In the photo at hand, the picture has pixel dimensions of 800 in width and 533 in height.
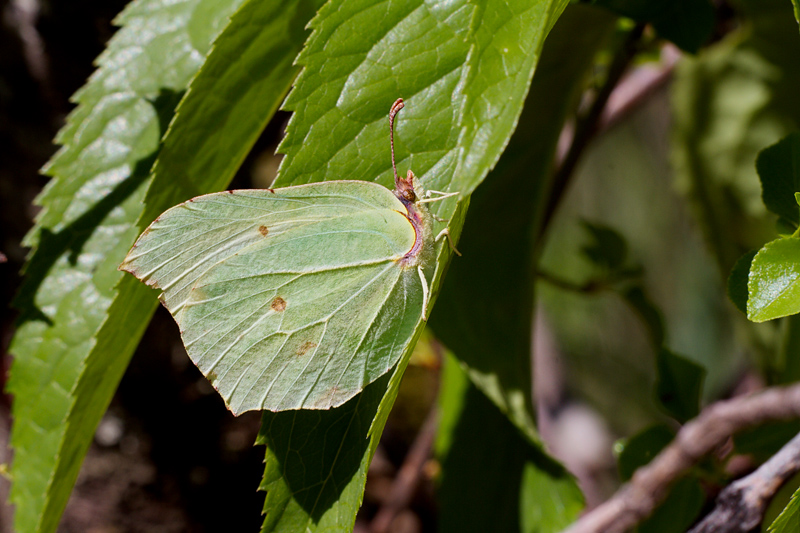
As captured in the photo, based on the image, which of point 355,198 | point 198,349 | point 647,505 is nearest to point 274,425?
point 198,349

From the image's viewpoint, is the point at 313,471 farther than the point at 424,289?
No

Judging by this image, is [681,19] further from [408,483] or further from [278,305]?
[408,483]

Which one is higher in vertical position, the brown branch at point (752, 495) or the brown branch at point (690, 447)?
the brown branch at point (690, 447)

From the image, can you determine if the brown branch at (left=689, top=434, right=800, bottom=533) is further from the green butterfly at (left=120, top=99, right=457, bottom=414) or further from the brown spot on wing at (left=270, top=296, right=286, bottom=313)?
the brown spot on wing at (left=270, top=296, right=286, bottom=313)

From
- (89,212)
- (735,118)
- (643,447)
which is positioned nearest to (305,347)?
(89,212)

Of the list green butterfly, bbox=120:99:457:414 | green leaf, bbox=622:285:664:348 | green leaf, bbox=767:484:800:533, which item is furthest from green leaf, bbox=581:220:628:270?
green leaf, bbox=767:484:800:533

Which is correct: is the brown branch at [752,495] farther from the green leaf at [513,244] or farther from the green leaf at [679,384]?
the green leaf at [513,244]

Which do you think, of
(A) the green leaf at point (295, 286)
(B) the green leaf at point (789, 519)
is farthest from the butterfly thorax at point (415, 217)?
(B) the green leaf at point (789, 519)
